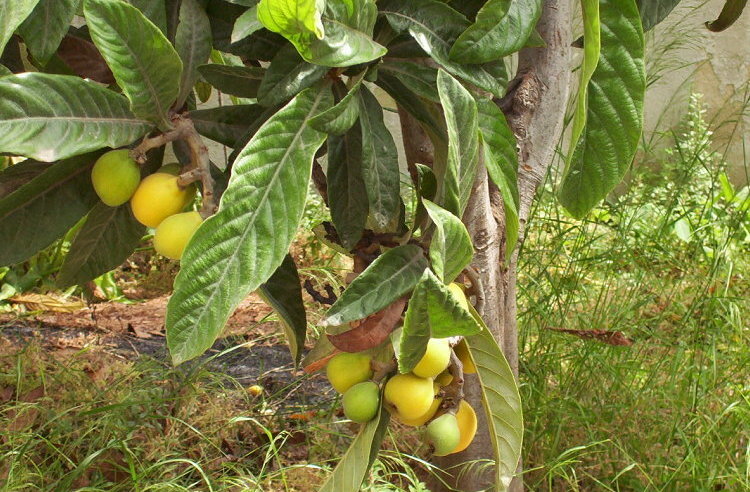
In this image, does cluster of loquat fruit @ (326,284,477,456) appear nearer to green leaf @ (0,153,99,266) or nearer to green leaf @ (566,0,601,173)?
green leaf @ (566,0,601,173)

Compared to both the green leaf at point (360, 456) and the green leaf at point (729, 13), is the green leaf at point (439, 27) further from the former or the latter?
the green leaf at point (729, 13)

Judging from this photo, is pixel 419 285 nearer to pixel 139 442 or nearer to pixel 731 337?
pixel 139 442

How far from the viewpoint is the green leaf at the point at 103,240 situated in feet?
3.62

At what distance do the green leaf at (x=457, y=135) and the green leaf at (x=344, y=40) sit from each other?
0.07 metres

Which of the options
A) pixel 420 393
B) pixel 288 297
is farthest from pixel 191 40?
pixel 420 393

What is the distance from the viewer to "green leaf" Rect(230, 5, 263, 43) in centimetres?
76

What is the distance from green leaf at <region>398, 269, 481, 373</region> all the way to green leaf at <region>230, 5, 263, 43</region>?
0.26 m

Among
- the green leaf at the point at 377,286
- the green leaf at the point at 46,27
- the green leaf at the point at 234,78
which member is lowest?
the green leaf at the point at 377,286

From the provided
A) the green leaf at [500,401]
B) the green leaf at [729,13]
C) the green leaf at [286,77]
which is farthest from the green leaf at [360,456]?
the green leaf at [729,13]

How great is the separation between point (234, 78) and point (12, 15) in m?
0.28

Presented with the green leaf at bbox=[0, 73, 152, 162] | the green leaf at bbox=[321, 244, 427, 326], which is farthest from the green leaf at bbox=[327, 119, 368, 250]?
the green leaf at bbox=[0, 73, 152, 162]

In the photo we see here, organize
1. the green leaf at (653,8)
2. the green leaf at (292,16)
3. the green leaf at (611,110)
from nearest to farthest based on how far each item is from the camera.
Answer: the green leaf at (292,16), the green leaf at (611,110), the green leaf at (653,8)

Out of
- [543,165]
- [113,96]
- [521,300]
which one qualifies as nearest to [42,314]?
[521,300]

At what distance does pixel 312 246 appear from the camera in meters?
3.29
